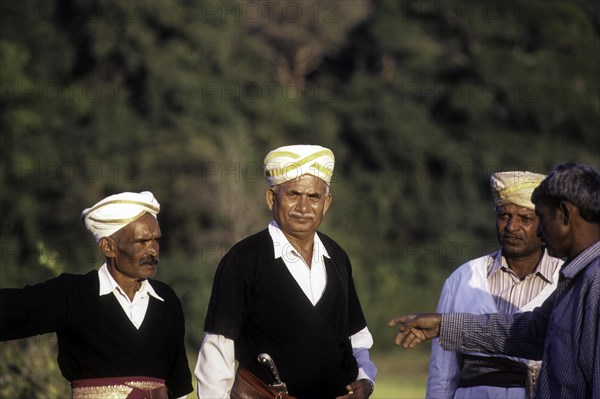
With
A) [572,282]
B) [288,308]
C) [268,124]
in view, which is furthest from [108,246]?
[268,124]

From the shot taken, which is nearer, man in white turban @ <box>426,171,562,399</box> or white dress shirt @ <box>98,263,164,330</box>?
white dress shirt @ <box>98,263,164,330</box>

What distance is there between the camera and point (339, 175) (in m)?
30.8

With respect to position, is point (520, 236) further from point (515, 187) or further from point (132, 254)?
point (132, 254)

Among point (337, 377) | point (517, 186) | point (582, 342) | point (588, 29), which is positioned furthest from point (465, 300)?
point (588, 29)

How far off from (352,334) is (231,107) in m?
23.3

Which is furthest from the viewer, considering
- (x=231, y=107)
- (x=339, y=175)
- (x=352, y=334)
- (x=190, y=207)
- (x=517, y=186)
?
(x=339, y=175)

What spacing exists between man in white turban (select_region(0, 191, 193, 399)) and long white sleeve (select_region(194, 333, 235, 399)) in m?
0.32

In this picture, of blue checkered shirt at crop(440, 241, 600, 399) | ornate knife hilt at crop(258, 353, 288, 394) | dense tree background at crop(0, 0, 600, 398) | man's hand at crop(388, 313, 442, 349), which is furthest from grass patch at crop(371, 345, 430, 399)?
blue checkered shirt at crop(440, 241, 600, 399)

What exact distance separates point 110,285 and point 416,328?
1527 mm

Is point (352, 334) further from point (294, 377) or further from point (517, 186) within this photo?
point (517, 186)

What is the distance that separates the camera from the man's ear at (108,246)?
5.73 metres

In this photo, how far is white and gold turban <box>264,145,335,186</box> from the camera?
5.61 meters

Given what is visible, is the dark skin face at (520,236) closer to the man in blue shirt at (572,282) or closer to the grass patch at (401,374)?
the man in blue shirt at (572,282)

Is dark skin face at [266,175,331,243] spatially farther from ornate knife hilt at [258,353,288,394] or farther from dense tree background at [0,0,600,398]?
dense tree background at [0,0,600,398]
